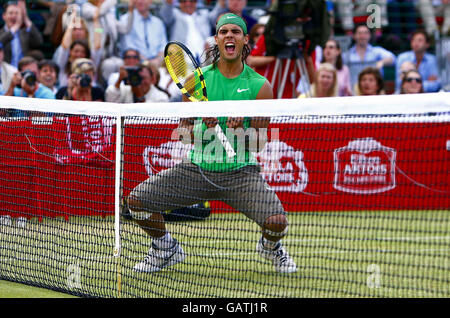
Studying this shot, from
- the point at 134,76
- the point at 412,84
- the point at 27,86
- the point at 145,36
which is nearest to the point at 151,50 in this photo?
the point at 145,36

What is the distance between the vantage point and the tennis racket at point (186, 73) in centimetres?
695

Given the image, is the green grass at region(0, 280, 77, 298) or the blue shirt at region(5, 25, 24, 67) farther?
the blue shirt at region(5, 25, 24, 67)

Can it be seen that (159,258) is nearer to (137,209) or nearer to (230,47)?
(137,209)

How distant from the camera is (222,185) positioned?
22.7ft

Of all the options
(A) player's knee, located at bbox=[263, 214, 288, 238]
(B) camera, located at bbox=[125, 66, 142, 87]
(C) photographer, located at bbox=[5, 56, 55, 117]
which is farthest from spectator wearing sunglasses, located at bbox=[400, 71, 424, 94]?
Result: (A) player's knee, located at bbox=[263, 214, 288, 238]

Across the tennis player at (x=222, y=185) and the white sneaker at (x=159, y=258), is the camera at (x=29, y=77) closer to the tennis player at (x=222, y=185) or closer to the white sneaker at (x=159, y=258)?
the tennis player at (x=222, y=185)

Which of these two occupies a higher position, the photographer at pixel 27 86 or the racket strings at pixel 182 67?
the photographer at pixel 27 86

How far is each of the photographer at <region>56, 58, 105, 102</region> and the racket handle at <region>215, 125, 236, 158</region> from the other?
5.03 meters

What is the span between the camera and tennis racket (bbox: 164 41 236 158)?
6953 mm

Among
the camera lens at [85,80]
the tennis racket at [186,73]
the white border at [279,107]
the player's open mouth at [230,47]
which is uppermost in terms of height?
the camera lens at [85,80]

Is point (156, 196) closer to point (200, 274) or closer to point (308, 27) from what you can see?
point (200, 274)

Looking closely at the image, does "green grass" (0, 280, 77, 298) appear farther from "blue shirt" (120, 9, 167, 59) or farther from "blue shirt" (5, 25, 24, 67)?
"blue shirt" (120, 9, 167, 59)

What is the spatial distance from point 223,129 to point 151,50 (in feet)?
25.4

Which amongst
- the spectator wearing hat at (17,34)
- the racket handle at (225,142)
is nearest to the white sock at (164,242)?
the racket handle at (225,142)
